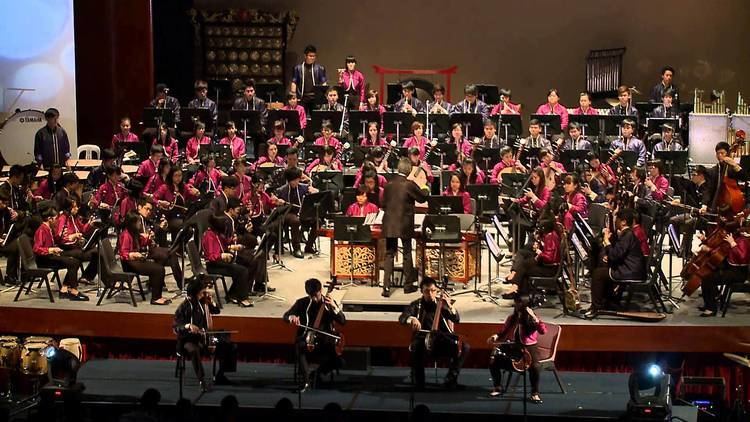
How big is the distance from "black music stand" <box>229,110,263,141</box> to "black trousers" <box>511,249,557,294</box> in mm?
6881

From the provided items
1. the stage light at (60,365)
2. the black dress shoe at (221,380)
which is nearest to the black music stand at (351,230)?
the black dress shoe at (221,380)

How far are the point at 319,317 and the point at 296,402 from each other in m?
0.89

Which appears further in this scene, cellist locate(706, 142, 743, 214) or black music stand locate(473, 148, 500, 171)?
black music stand locate(473, 148, 500, 171)

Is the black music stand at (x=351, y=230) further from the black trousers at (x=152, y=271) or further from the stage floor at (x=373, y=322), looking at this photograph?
the black trousers at (x=152, y=271)

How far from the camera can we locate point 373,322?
13.8 meters

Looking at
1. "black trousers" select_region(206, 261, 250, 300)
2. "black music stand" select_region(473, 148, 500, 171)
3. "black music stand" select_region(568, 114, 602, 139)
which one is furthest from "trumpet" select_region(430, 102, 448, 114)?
"black trousers" select_region(206, 261, 250, 300)

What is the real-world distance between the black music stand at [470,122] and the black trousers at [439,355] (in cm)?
663

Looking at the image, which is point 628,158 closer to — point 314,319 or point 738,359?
point 738,359

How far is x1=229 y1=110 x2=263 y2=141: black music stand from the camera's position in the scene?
19.7 meters

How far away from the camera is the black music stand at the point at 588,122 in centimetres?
1895

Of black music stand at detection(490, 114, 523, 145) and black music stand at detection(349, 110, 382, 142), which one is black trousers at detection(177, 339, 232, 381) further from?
black music stand at detection(490, 114, 523, 145)

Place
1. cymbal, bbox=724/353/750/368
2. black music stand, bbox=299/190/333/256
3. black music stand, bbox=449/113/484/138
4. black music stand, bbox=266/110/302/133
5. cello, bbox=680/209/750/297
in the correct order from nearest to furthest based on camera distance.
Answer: cymbal, bbox=724/353/750/368, cello, bbox=680/209/750/297, black music stand, bbox=299/190/333/256, black music stand, bbox=449/113/484/138, black music stand, bbox=266/110/302/133

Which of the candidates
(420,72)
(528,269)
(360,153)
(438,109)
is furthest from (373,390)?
(420,72)

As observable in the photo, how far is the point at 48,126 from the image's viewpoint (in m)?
19.6
